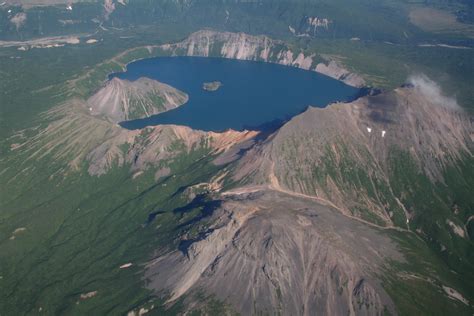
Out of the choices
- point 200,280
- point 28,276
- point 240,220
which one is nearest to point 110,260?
point 28,276

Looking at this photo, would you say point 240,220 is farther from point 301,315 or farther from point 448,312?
point 448,312

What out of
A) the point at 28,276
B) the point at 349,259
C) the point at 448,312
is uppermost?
the point at 349,259

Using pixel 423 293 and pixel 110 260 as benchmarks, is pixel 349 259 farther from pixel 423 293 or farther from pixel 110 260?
pixel 110 260

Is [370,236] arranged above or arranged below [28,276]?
above

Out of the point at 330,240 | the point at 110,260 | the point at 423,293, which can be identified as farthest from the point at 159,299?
the point at 423,293

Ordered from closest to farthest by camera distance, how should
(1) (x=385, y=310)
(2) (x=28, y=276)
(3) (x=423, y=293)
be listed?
(1) (x=385, y=310) → (3) (x=423, y=293) → (2) (x=28, y=276)

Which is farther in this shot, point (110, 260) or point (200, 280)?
point (110, 260)

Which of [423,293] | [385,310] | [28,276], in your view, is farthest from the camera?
[28,276]
